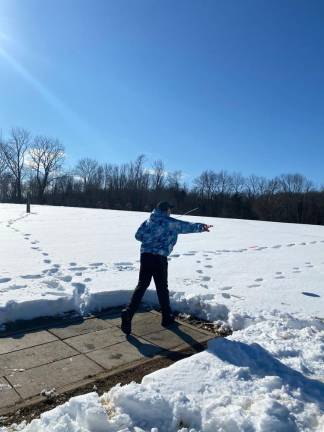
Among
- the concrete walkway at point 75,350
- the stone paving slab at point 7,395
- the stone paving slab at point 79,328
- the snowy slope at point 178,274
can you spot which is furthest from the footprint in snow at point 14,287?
the stone paving slab at point 7,395

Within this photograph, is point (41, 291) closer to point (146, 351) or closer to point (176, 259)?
point (146, 351)

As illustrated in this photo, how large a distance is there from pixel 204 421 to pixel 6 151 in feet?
203

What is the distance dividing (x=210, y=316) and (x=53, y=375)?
7.55 ft

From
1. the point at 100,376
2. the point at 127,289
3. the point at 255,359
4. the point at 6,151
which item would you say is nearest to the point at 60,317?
the point at 127,289

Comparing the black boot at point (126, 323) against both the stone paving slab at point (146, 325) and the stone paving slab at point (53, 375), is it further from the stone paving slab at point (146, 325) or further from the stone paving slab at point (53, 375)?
the stone paving slab at point (53, 375)

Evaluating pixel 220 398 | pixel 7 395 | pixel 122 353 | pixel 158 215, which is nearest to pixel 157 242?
pixel 158 215

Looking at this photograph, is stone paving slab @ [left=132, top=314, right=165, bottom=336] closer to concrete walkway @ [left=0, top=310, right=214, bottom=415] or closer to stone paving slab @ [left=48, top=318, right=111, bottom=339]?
concrete walkway @ [left=0, top=310, right=214, bottom=415]

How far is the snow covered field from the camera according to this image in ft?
9.31

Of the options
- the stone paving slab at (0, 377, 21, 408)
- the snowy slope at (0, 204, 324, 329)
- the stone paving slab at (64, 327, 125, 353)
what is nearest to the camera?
the stone paving slab at (0, 377, 21, 408)

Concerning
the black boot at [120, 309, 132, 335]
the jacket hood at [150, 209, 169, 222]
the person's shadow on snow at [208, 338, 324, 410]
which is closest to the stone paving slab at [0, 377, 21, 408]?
the black boot at [120, 309, 132, 335]

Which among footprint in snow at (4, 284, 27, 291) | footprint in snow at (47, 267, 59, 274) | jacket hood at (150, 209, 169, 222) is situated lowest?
footprint in snow at (4, 284, 27, 291)

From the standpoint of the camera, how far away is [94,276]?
719 centimetres

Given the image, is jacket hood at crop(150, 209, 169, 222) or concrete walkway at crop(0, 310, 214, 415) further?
jacket hood at crop(150, 209, 169, 222)

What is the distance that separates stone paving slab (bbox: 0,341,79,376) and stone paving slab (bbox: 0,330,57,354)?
0.30 feet
